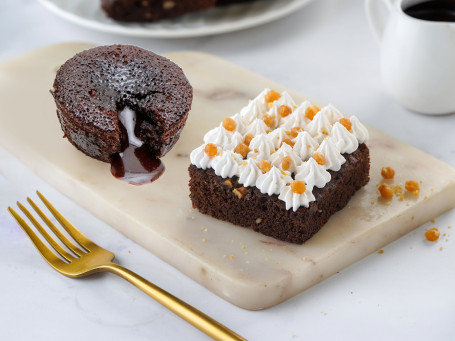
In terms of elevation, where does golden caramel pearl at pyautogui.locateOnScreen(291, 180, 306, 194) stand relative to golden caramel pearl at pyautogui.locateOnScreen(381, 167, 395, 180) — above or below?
above

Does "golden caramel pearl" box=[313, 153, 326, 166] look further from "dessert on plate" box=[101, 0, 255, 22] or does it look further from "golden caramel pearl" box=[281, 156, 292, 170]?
"dessert on plate" box=[101, 0, 255, 22]

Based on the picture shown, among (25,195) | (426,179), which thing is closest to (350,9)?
(426,179)

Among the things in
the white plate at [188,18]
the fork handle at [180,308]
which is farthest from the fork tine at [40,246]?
the white plate at [188,18]

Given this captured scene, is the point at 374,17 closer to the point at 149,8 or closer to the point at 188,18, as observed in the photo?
the point at 188,18

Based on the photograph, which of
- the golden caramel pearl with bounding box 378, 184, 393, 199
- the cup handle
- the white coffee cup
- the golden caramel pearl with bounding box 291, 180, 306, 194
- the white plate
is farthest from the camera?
the white plate

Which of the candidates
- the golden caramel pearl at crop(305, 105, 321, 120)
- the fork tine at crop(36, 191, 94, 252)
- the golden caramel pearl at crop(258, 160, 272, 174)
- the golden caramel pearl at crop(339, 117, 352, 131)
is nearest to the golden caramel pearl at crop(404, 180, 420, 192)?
the golden caramel pearl at crop(339, 117, 352, 131)

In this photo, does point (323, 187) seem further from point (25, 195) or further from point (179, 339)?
point (25, 195)
